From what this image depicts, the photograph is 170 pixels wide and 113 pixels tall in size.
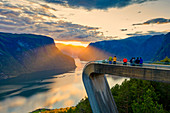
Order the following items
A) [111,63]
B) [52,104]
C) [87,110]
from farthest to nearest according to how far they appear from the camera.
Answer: [52,104]
[87,110]
[111,63]

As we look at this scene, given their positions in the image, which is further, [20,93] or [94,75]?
[20,93]

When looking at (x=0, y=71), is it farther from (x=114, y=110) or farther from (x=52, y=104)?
(x=114, y=110)

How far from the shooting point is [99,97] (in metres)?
18.3

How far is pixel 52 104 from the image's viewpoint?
241 ft

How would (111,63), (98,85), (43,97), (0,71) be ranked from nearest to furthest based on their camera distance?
(111,63) < (98,85) < (43,97) < (0,71)

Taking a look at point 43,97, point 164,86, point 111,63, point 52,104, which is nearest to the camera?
point 111,63

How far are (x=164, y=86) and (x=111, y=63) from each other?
1721 cm

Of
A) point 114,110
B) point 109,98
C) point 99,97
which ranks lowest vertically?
point 114,110

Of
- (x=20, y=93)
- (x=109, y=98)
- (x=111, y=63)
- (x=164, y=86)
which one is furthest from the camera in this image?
(x=20, y=93)

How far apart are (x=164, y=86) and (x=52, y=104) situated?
212 feet

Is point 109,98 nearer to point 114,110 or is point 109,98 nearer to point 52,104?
point 114,110

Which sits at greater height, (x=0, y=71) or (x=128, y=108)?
(x=128, y=108)

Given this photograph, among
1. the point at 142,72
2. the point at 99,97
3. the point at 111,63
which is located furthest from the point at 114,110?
the point at 142,72

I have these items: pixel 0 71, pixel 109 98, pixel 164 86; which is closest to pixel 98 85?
pixel 109 98
